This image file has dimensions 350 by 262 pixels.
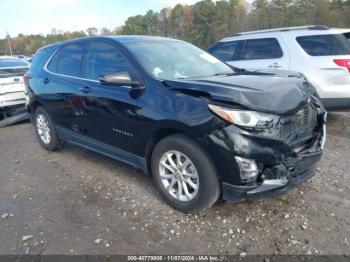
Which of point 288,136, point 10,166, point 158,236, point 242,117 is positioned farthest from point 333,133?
point 10,166

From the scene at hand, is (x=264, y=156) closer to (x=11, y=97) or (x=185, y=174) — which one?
(x=185, y=174)

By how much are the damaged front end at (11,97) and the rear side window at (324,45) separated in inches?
252

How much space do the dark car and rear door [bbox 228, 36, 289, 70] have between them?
8.72ft

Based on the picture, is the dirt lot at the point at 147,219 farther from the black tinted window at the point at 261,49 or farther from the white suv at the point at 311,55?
the black tinted window at the point at 261,49

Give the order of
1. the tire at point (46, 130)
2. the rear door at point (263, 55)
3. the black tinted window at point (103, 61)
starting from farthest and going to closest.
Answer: the rear door at point (263, 55) → the tire at point (46, 130) → the black tinted window at point (103, 61)

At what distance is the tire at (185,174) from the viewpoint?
312cm

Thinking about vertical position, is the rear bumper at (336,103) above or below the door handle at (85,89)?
below

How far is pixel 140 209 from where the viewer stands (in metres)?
3.65

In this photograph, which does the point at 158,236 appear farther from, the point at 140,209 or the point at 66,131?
the point at 66,131

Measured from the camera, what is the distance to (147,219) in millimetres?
3443

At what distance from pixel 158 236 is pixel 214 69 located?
2148 millimetres

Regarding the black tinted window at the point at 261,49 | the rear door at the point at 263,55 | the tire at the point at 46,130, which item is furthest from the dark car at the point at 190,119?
the black tinted window at the point at 261,49

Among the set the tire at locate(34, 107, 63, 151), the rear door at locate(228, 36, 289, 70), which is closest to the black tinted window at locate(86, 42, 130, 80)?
the tire at locate(34, 107, 63, 151)

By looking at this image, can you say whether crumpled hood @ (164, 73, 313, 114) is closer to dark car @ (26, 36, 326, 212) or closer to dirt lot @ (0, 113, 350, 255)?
dark car @ (26, 36, 326, 212)
